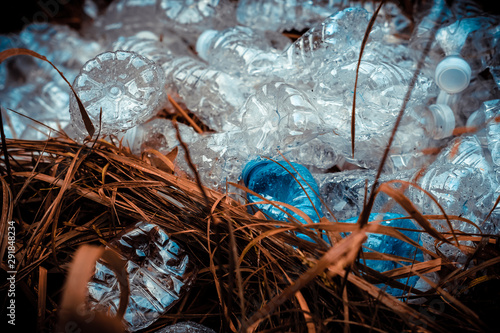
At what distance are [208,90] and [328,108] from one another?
49 cm

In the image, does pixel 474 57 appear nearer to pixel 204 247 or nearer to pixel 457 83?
pixel 457 83

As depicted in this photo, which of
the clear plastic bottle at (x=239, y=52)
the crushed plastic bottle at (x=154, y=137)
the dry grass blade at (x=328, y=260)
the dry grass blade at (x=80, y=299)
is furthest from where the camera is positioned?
the clear plastic bottle at (x=239, y=52)

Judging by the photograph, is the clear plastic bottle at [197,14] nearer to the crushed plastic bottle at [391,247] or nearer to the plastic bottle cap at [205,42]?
the plastic bottle cap at [205,42]

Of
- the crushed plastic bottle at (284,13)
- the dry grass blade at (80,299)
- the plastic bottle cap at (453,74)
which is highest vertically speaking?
the crushed plastic bottle at (284,13)

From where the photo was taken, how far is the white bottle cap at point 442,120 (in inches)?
45.6

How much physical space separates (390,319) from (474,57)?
112 centimetres

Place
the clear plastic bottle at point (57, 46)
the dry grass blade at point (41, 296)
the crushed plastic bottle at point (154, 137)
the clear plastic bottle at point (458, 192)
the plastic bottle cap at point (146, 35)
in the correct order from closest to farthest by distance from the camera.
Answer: the dry grass blade at point (41, 296) → the clear plastic bottle at point (458, 192) → the crushed plastic bottle at point (154, 137) → the plastic bottle cap at point (146, 35) → the clear plastic bottle at point (57, 46)

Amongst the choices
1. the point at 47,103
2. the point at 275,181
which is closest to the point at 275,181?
the point at 275,181

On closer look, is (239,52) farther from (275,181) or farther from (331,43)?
(275,181)

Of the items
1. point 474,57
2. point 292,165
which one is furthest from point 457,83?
A: point 292,165

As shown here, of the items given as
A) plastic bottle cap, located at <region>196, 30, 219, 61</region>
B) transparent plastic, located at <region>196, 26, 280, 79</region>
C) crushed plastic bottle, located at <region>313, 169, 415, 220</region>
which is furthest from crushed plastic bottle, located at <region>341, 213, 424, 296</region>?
plastic bottle cap, located at <region>196, 30, 219, 61</region>

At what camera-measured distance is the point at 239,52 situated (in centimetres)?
140

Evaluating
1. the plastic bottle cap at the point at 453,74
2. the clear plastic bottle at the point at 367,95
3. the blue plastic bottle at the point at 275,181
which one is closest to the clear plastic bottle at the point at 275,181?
the blue plastic bottle at the point at 275,181

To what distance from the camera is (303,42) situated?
4.09 ft
